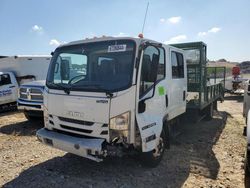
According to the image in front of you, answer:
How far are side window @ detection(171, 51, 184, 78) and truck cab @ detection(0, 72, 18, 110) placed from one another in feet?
30.8

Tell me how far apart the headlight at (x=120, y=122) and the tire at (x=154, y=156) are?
0.84m

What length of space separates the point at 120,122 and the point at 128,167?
1359 millimetres

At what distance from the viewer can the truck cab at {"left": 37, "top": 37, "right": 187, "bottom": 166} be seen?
4406 mm

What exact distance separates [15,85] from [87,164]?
9181mm

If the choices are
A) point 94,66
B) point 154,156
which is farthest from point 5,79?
point 154,156

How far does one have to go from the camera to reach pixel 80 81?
4934mm

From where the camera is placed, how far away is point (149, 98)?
4.83m

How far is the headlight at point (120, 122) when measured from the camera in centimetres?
439

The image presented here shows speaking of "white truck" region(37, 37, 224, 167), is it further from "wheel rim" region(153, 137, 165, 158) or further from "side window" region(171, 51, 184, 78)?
"side window" region(171, 51, 184, 78)

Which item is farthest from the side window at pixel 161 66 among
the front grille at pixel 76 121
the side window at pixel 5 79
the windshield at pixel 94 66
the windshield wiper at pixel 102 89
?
the side window at pixel 5 79

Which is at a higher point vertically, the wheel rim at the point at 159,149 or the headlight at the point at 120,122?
the headlight at the point at 120,122

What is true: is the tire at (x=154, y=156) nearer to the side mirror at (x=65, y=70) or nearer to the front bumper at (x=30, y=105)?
the side mirror at (x=65, y=70)

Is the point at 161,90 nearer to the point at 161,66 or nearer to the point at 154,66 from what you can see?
the point at 161,66

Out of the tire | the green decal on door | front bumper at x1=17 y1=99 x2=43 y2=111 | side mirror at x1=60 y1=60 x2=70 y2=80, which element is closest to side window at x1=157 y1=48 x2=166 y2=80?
the green decal on door
